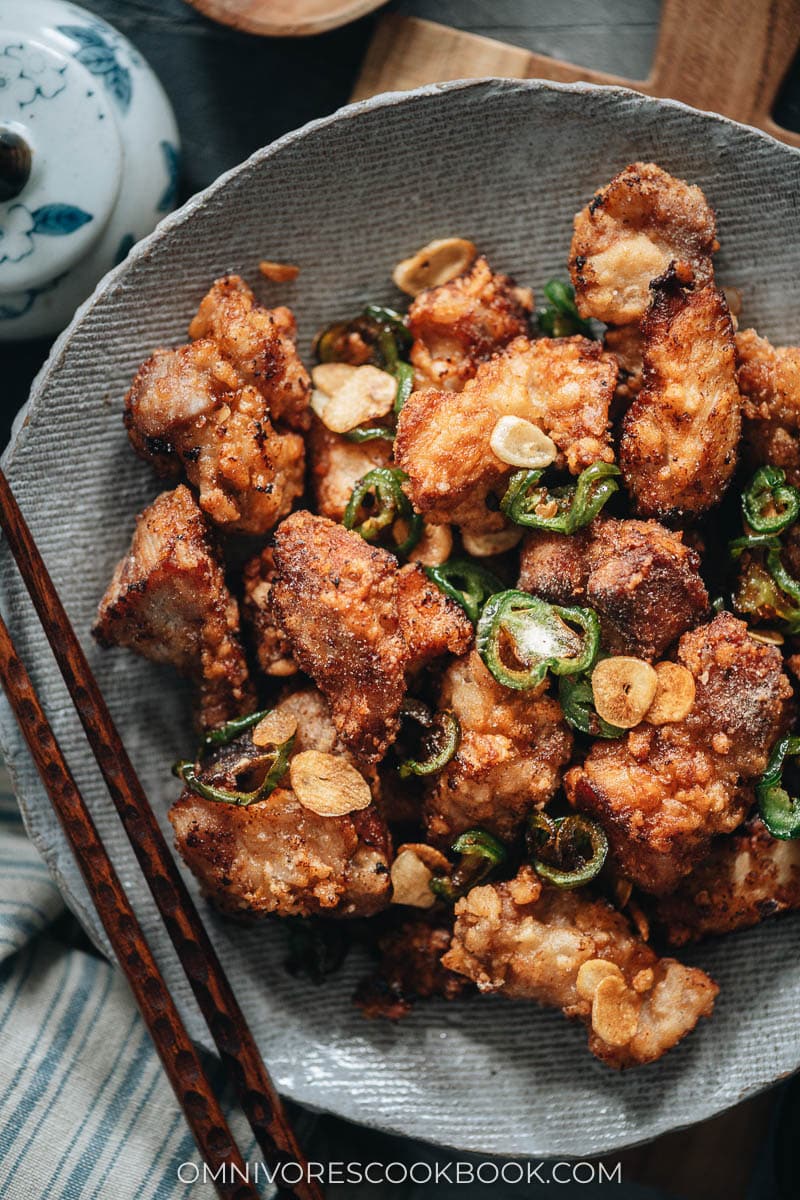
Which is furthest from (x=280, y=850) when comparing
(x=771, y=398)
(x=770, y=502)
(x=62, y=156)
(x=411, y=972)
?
(x=62, y=156)

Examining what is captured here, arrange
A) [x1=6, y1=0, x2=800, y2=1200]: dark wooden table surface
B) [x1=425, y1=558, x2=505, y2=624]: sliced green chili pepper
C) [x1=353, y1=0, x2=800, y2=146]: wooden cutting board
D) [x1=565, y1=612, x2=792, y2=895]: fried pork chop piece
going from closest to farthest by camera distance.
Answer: [x1=565, y1=612, x2=792, y2=895]: fried pork chop piece
[x1=425, y1=558, x2=505, y2=624]: sliced green chili pepper
[x1=353, y1=0, x2=800, y2=146]: wooden cutting board
[x1=6, y1=0, x2=800, y2=1200]: dark wooden table surface

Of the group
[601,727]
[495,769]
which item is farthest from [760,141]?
[495,769]

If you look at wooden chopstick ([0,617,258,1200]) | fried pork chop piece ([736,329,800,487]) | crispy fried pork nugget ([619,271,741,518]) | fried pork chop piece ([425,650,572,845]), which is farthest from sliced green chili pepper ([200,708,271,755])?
fried pork chop piece ([736,329,800,487])

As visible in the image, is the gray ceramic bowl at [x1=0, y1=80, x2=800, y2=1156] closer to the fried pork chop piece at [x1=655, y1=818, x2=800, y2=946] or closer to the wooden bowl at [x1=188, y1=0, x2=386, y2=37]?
the fried pork chop piece at [x1=655, y1=818, x2=800, y2=946]

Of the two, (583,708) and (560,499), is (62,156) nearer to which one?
(560,499)

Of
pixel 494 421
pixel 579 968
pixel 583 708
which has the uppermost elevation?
pixel 494 421

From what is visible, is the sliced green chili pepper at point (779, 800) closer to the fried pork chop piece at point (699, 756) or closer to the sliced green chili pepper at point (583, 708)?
the fried pork chop piece at point (699, 756)

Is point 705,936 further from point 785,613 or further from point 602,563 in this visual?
point 602,563
